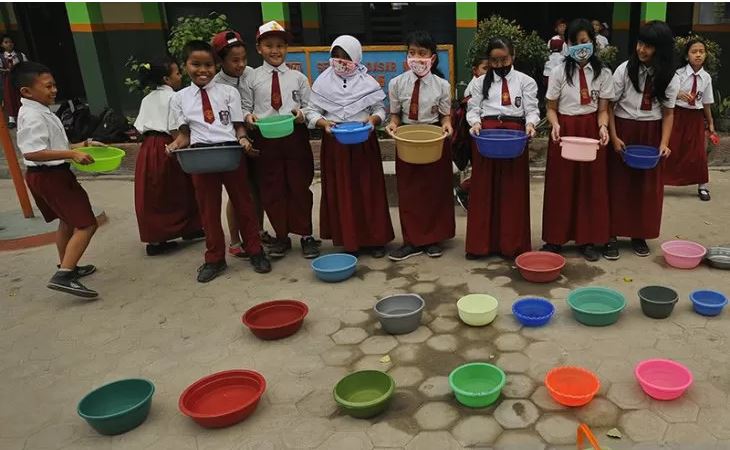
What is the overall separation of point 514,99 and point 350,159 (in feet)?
3.86

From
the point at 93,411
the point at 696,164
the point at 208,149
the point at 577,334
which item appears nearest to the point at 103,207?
the point at 208,149

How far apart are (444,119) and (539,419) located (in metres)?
2.19

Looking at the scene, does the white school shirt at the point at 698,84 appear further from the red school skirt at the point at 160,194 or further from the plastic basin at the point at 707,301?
the red school skirt at the point at 160,194

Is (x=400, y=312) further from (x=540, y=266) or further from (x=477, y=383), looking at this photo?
(x=540, y=266)

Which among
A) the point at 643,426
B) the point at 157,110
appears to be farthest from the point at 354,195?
the point at 643,426

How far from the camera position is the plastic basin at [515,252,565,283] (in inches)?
144

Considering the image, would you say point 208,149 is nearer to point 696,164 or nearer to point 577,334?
point 577,334

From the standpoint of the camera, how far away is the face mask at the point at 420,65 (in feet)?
12.3

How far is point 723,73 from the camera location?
8086mm

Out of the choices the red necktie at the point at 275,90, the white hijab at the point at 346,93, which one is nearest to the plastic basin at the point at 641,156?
the white hijab at the point at 346,93

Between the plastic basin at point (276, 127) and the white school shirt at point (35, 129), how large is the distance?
4.26 feet

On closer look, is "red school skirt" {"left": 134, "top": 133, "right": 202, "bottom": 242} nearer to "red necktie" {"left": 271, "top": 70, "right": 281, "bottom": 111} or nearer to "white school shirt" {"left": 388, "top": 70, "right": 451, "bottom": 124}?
"red necktie" {"left": 271, "top": 70, "right": 281, "bottom": 111}

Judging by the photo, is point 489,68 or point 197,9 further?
point 197,9

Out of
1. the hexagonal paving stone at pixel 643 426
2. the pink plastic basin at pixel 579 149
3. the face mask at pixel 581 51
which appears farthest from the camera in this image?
the face mask at pixel 581 51
